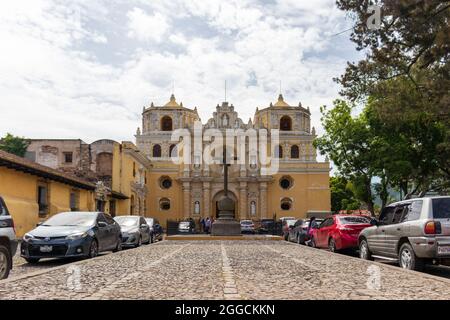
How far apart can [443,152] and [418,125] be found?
5.72 feet

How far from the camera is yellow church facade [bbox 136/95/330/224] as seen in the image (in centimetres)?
6384

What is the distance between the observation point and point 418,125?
2577 centimetres

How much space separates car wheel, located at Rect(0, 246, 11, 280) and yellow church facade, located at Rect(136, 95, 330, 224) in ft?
179

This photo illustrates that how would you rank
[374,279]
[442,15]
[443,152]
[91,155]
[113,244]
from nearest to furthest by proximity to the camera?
1. [374,279]
2. [442,15]
3. [113,244]
4. [443,152]
5. [91,155]

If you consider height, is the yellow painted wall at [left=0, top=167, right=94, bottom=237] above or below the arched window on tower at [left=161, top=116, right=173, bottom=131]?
below

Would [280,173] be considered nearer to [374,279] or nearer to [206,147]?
[206,147]

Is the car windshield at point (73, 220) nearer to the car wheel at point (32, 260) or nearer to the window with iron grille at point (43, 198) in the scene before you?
the car wheel at point (32, 260)

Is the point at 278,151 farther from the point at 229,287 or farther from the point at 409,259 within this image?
the point at 229,287

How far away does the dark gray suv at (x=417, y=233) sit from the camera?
10359mm

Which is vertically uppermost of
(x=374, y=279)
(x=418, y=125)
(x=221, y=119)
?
(x=221, y=119)

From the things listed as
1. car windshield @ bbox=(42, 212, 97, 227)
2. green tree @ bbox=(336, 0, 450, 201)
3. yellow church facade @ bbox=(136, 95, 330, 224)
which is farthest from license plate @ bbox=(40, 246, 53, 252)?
yellow church facade @ bbox=(136, 95, 330, 224)

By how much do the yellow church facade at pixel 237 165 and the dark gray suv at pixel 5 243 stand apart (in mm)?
54373

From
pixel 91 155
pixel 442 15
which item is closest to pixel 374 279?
pixel 442 15

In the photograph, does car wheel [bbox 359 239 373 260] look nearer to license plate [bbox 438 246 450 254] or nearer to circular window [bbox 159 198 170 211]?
license plate [bbox 438 246 450 254]
